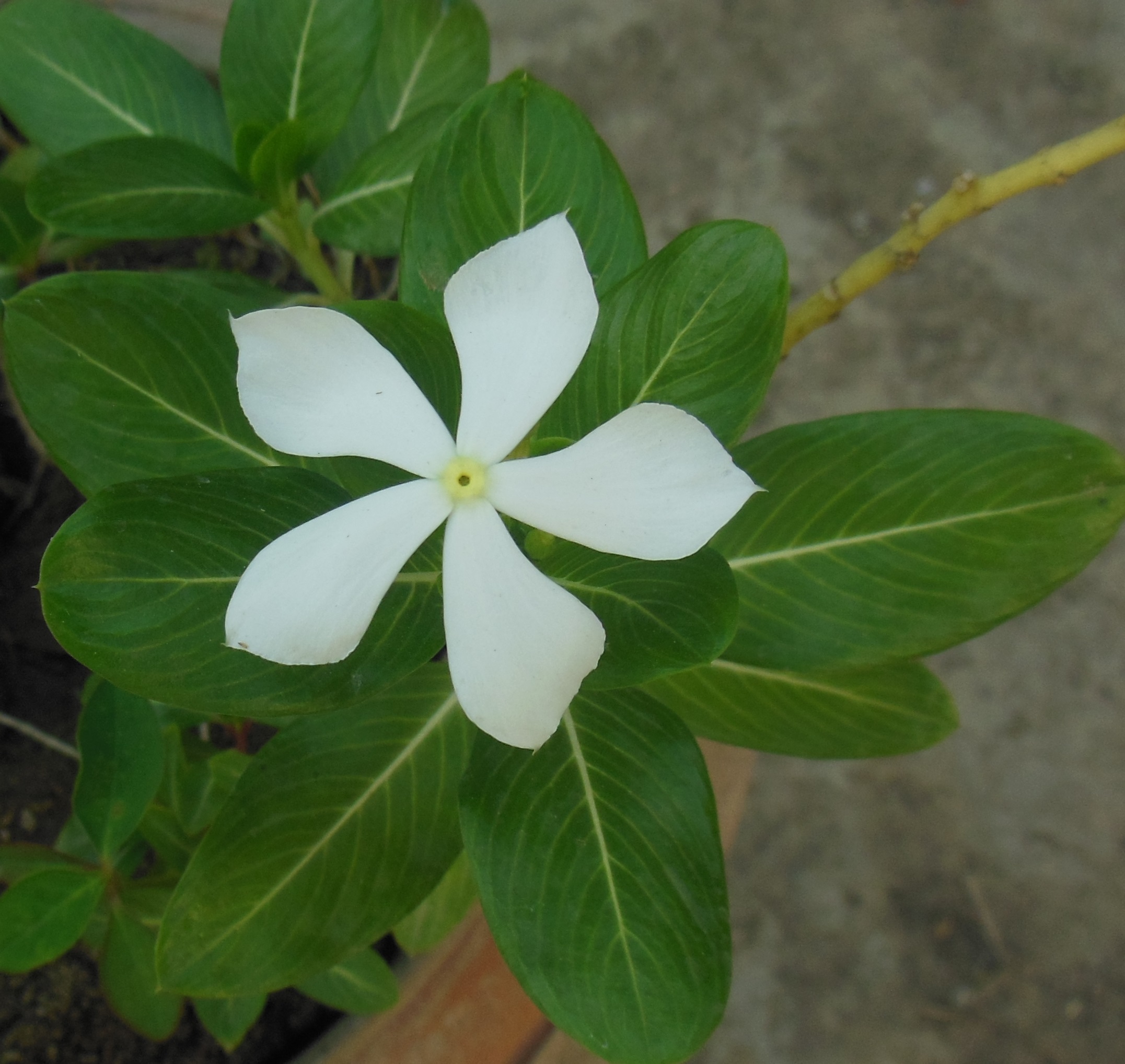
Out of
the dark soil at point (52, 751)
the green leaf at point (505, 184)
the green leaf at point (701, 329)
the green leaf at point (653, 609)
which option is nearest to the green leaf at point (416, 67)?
the dark soil at point (52, 751)

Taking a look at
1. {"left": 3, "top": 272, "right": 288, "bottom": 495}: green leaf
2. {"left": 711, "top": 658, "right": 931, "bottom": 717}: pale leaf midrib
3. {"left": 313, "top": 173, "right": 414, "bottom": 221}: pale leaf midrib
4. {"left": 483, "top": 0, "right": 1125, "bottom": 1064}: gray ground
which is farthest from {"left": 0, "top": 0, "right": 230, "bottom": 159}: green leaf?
{"left": 483, "top": 0, "right": 1125, "bottom": 1064}: gray ground

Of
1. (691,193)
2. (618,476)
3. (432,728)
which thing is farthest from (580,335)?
(691,193)

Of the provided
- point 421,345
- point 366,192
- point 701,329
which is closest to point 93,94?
point 366,192

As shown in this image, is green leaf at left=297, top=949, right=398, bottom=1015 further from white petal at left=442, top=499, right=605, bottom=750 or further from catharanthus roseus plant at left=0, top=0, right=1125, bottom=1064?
white petal at left=442, top=499, right=605, bottom=750

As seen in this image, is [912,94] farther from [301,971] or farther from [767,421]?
[301,971]

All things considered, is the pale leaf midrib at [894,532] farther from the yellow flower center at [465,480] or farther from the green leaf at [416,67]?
the green leaf at [416,67]
